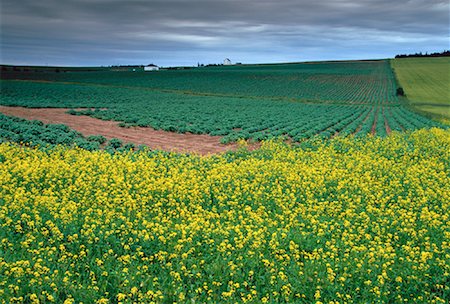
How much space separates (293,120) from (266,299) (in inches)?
1156

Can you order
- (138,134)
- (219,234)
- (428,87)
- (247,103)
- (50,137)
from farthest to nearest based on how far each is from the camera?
(428,87) → (247,103) → (138,134) → (50,137) → (219,234)

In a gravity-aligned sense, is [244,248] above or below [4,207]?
below

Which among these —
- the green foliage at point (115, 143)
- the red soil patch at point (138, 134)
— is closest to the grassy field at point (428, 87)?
the red soil patch at point (138, 134)

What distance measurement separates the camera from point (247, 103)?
173 feet

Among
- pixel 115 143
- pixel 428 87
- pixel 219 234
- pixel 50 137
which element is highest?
pixel 428 87

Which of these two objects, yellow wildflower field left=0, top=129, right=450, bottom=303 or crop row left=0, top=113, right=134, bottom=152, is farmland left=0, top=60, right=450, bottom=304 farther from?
crop row left=0, top=113, right=134, bottom=152

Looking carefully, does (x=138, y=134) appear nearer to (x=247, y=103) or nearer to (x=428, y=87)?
(x=247, y=103)

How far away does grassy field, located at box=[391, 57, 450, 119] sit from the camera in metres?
54.9

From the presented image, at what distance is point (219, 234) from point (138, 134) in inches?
694

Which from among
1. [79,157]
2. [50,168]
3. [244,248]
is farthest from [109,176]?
[244,248]

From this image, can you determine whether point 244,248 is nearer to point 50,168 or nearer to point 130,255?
point 130,255

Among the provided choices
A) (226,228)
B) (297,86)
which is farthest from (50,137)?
(297,86)

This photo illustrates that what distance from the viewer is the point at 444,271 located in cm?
849

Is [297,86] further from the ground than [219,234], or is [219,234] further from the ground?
[297,86]
